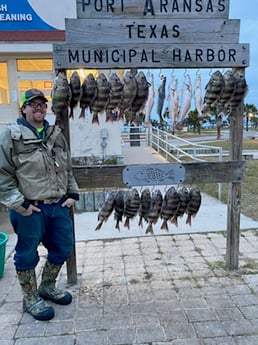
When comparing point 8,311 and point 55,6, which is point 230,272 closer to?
point 8,311

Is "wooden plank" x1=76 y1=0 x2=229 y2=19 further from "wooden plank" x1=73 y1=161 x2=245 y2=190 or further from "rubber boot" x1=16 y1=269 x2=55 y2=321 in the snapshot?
"rubber boot" x1=16 y1=269 x2=55 y2=321

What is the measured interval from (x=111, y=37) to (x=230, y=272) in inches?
96.1

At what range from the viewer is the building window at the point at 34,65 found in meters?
7.54

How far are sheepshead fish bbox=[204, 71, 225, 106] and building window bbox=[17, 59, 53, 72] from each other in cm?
560

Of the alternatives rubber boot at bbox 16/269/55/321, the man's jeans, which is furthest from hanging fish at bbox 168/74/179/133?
rubber boot at bbox 16/269/55/321

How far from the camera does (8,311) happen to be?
107 inches

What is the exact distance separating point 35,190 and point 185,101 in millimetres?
1414

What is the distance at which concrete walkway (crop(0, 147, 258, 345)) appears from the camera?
2.40 metres

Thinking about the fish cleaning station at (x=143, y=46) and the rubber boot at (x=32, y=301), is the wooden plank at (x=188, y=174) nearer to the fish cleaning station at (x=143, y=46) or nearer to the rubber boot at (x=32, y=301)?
the fish cleaning station at (x=143, y=46)

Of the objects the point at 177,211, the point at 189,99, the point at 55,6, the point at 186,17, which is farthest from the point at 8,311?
the point at 55,6

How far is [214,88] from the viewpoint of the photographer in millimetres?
2791

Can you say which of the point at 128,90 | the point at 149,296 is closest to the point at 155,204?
the point at 149,296

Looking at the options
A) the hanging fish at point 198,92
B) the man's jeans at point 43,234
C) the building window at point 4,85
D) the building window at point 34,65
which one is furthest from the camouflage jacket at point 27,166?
the building window at point 4,85

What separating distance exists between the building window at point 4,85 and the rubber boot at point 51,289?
589 cm
